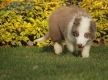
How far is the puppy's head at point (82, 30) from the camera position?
862 centimetres

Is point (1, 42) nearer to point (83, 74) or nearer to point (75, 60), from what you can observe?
point (75, 60)

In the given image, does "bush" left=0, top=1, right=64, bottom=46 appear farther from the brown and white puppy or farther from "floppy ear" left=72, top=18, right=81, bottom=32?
"floppy ear" left=72, top=18, right=81, bottom=32

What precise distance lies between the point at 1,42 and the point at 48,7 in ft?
6.50

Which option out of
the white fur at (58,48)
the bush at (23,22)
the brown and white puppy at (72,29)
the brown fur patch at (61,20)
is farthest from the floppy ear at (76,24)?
the bush at (23,22)

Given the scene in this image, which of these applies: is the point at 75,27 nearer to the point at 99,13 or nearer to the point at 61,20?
the point at 61,20

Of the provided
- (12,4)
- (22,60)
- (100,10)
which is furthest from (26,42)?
(22,60)

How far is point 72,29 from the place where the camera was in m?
8.85

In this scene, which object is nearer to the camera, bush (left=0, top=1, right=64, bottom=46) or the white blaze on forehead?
the white blaze on forehead

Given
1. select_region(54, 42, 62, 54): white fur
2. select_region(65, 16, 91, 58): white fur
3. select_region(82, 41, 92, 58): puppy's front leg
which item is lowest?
select_region(54, 42, 62, 54): white fur

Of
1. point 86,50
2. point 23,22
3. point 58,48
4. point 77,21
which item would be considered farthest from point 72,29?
point 23,22

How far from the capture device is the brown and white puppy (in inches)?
341

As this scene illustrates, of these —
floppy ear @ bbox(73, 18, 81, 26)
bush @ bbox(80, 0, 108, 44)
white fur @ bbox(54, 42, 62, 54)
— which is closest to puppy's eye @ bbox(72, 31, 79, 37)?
floppy ear @ bbox(73, 18, 81, 26)

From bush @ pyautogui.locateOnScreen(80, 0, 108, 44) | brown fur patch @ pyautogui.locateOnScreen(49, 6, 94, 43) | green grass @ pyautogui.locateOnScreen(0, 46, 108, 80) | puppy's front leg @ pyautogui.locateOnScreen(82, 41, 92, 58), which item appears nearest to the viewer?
green grass @ pyautogui.locateOnScreen(0, 46, 108, 80)

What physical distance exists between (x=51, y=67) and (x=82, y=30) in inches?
56.5
